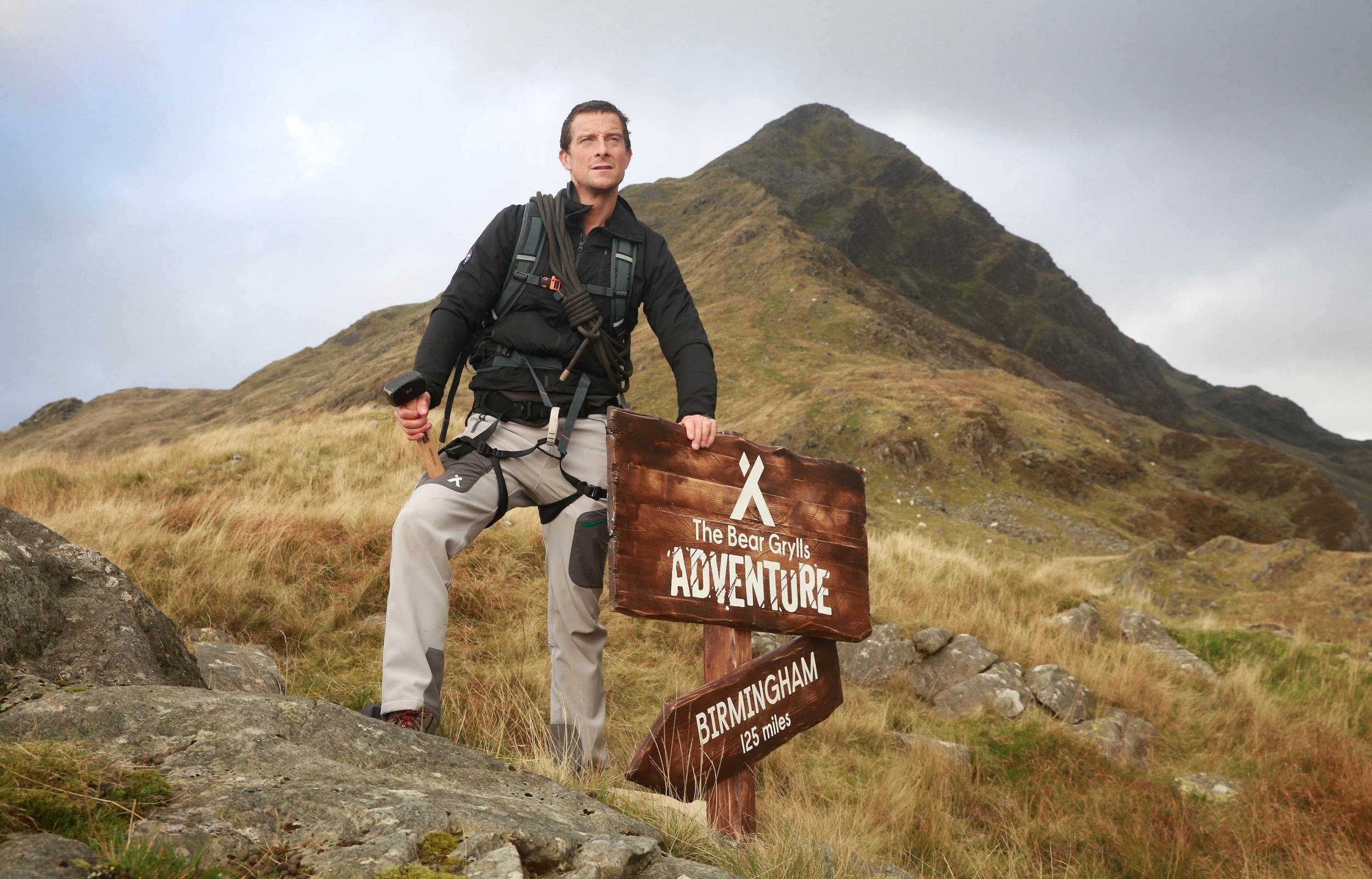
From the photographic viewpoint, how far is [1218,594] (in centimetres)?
1162

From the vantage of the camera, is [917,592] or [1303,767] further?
[917,592]

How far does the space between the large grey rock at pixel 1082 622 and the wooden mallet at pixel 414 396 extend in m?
6.39

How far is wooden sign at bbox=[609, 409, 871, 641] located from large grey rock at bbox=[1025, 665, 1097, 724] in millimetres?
3382

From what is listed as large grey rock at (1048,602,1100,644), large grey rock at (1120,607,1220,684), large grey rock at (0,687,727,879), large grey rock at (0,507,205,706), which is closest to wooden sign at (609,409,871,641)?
large grey rock at (0,687,727,879)

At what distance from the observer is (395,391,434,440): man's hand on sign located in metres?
3.01

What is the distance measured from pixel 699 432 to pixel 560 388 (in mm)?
679

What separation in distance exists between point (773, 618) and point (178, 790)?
1970 millimetres

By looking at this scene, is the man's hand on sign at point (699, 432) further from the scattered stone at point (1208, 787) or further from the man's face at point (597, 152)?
the scattered stone at point (1208, 787)

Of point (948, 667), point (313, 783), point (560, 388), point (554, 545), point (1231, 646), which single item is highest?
point (560, 388)

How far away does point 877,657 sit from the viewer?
20.7 ft

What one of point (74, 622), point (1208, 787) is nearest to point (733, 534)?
point (74, 622)

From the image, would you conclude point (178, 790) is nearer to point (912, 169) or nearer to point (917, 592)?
point (917, 592)

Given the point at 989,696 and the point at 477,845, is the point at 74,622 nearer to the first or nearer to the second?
the point at 477,845

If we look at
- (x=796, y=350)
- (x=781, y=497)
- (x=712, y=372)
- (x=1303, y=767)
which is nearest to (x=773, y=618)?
(x=781, y=497)
